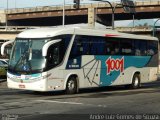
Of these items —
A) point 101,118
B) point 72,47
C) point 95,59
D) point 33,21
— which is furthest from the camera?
point 33,21

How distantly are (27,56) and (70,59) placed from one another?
84.6 inches

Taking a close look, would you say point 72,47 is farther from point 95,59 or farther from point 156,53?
point 156,53

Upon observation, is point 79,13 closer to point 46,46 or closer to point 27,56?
point 27,56

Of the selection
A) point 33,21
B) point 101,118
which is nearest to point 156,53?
point 101,118

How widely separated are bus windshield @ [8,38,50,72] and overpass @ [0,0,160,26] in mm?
64784

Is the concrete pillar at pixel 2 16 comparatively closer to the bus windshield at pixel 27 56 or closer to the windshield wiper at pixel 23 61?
the bus windshield at pixel 27 56

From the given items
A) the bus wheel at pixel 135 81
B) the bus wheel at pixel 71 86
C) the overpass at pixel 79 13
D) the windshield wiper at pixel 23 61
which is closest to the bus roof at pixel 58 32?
the windshield wiper at pixel 23 61

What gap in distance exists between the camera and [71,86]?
2177 cm

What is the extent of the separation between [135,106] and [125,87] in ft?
39.3

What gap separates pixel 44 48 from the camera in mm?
19828

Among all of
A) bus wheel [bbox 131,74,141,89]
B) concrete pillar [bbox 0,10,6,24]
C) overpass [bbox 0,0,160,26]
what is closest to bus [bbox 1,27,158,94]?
bus wheel [bbox 131,74,141,89]

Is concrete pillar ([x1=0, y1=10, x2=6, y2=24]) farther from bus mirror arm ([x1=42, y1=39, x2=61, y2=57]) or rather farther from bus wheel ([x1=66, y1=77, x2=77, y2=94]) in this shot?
bus mirror arm ([x1=42, y1=39, x2=61, y2=57])

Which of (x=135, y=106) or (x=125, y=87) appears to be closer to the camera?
(x=135, y=106)

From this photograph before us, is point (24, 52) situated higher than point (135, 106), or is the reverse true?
point (24, 52)
